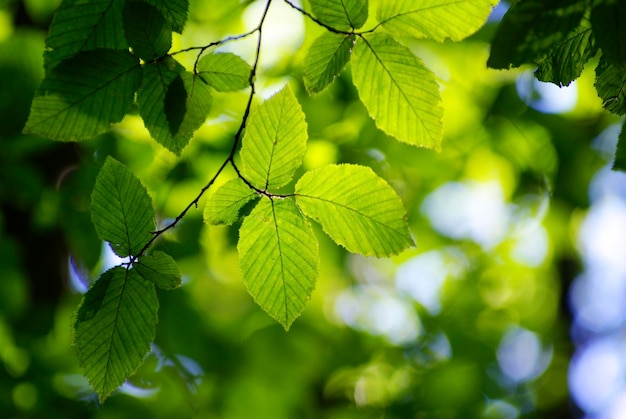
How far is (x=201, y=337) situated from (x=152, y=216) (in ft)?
4.40

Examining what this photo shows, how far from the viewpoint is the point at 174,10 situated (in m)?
0.60

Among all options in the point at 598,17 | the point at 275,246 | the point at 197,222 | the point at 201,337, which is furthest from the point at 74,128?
the point at 201,337

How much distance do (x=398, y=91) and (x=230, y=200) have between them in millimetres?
234

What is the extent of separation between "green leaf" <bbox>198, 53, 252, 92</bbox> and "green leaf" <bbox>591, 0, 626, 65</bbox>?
404mm

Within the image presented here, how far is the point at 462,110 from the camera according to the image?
214cm

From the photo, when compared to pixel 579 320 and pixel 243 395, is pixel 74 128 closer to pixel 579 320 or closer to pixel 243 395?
pixel 243 395

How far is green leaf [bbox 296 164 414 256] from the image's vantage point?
61 cm

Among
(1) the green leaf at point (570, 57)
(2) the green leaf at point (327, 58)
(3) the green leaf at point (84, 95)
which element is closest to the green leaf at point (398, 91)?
(2) the green leaf at point (327, 58)

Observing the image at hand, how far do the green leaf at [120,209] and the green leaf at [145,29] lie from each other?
0.13 metres

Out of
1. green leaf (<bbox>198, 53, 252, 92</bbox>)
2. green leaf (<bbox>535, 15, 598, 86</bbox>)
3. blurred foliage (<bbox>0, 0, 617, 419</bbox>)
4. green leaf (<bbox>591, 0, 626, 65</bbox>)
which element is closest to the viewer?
green leaf (<bbox>591, 0, 626, 65</bbox>)

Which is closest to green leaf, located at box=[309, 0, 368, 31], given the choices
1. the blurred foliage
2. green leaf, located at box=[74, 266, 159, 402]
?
green leaf, located at box=[74, 266, 159, 402]

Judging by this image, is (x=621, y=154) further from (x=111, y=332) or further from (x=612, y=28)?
(x=111, y=332)

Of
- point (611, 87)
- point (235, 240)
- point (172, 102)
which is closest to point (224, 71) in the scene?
point (172, 102)

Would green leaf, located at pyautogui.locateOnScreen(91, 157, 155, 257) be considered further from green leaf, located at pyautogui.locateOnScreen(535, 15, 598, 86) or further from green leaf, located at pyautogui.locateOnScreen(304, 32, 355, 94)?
green leaf, located at pyautogui.locateOnScreen(535, 15, 598, 86)
